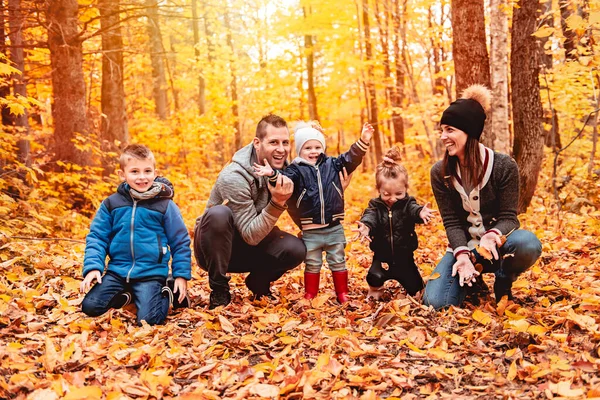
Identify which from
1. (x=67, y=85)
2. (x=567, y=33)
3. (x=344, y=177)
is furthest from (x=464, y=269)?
(x=567, y=33)

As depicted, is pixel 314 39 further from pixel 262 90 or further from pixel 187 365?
pixel 187 365

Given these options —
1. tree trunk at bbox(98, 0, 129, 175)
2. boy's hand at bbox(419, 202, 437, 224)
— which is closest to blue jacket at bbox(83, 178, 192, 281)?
boy's hand at bbox(419, 202, 437, 224)

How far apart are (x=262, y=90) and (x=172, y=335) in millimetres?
20210

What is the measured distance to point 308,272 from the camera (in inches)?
166

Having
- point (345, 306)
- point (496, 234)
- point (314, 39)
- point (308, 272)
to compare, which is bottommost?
point (345, 306)

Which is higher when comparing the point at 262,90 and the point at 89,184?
the point at 262,90

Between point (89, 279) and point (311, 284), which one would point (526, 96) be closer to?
point (311, 284)

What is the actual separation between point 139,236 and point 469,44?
484 cm

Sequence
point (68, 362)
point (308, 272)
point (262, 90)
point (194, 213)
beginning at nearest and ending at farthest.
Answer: point (68, 362) < point (308, 272) < point (194, 213) < point (262, 90)

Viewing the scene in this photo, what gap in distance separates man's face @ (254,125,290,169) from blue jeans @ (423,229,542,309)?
1.59 m

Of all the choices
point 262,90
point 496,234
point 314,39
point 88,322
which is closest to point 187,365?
point 88,322

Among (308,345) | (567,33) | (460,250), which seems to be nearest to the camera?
(308,345)

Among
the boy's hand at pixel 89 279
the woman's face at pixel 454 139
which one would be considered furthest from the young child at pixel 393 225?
the boy's hand at pixel 89 279

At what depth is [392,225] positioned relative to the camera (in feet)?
13.8
